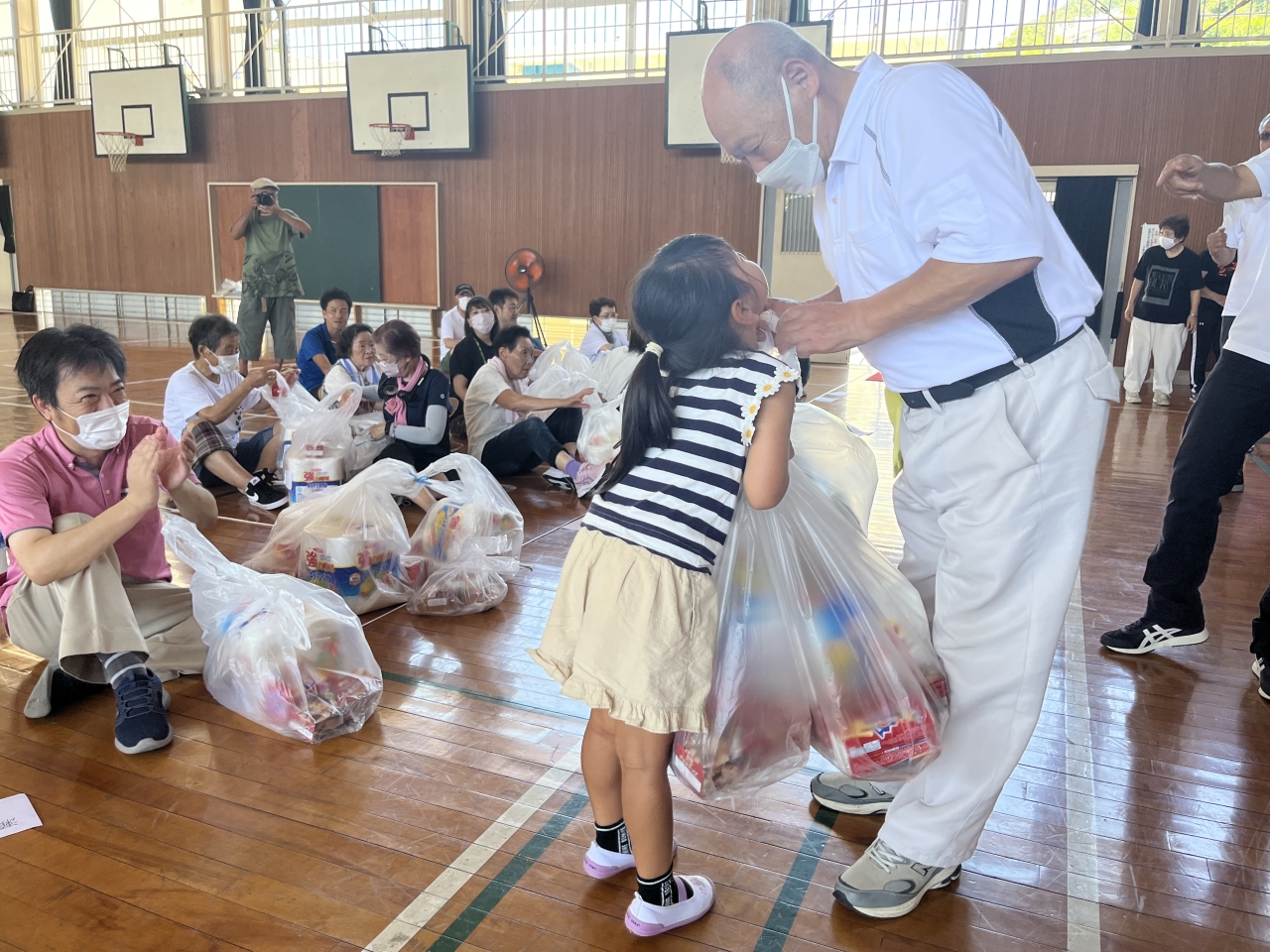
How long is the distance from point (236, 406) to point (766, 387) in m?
3.36

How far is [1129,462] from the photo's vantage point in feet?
17.2

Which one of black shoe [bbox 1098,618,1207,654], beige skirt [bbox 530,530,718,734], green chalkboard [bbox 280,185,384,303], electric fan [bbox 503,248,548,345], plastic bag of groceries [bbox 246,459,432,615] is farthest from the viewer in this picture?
green chalkboard [bbox 280,185,384,303]

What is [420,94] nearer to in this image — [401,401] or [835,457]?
[401,401]

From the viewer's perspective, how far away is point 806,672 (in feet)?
4.76

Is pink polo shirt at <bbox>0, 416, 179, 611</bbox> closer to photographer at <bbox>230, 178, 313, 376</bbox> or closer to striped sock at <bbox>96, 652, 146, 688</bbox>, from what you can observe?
striped sock at <bbox>96, 652, 146, 688</bbox>

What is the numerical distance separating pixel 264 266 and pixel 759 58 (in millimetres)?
6624

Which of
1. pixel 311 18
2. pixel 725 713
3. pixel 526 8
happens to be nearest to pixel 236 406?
pixel 725 713

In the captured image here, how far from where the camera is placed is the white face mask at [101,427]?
→ 203 cm

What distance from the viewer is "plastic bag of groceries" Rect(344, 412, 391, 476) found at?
4.03 m

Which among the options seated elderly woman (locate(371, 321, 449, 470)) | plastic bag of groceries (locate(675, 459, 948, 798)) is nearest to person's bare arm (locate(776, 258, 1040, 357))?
plastic bag of groceries (locate(675, 459, 948, 798))

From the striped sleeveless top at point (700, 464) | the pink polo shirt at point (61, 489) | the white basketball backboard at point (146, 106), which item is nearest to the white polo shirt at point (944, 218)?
the striped sleeveless top at point (700, 464)

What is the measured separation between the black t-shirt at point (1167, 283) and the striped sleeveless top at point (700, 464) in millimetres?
6919

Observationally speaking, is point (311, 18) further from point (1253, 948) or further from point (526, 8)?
point (1253, 948)

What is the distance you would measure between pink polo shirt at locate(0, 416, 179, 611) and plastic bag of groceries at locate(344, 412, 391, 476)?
67.3 inches
